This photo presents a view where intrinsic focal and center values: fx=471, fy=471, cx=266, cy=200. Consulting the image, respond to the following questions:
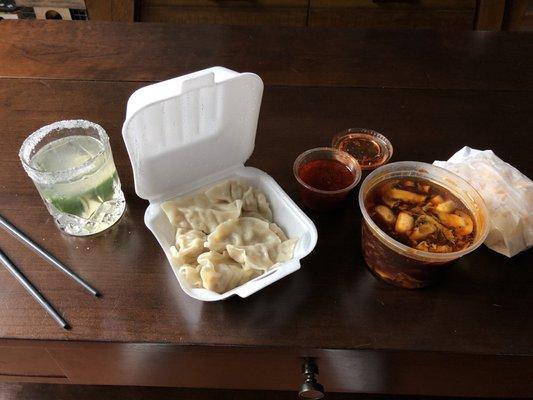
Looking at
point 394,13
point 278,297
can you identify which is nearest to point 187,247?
point 278,297

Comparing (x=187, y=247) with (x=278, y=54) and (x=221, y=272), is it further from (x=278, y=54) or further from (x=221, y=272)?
(x=278, y=54)

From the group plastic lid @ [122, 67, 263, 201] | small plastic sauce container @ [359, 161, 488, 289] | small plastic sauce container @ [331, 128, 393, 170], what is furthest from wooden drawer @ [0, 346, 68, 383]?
small plastic sauce container @ [331, 128, 393, 170]

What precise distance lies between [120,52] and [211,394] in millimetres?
905

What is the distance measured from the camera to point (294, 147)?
0.99m

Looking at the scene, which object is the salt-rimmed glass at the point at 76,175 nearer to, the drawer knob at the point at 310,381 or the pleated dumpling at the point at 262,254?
the pleated dumpling at the point at 262,254

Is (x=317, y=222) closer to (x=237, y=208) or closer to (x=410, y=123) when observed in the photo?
(x=237, y=208)

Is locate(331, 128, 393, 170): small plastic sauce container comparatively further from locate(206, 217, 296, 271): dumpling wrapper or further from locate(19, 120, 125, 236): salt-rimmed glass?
locate(19, 120, 125, 236): salt-rimmed glass

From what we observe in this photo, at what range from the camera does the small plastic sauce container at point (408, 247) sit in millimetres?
692

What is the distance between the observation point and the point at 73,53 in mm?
1244

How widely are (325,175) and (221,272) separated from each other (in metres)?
0.29

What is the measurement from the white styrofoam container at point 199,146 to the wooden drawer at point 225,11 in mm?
1512

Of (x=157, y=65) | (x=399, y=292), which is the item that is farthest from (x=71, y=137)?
(x=399, y=292)

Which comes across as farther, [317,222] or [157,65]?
[157,65]

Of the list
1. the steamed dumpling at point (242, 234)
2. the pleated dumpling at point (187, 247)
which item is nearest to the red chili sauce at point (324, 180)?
the steamed dumpling at point (242, 234)
